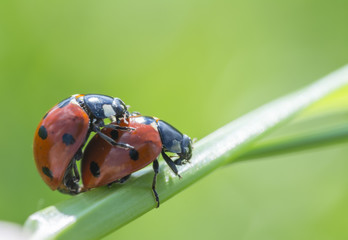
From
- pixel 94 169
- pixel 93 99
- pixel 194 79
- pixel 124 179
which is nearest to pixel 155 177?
pixel 124 179

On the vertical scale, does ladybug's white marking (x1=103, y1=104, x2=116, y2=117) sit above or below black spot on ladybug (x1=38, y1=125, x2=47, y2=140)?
above

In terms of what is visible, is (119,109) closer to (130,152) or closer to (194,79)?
(130,152)

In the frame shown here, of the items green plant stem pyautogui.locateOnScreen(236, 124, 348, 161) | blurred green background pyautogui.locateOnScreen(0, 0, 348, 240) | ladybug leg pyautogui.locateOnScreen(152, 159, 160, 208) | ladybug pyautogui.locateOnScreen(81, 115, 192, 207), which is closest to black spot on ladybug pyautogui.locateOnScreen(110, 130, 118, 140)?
ladybug pyautogui.locateOnScreen(81, 115, 192, 207)

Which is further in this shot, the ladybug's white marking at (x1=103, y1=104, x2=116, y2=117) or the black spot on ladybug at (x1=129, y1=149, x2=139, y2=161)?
the ladybug's white marking at (x1=103, y1=104, x2=116, y2=117)

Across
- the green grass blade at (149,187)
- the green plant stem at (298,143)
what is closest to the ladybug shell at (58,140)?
the green grass blade at (149,187)

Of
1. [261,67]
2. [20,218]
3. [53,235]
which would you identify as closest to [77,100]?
[53,235]

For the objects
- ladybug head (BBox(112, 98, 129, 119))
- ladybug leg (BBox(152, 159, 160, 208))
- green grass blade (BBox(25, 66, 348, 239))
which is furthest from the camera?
ladybug head (BBox(112, 98, 129, 119))

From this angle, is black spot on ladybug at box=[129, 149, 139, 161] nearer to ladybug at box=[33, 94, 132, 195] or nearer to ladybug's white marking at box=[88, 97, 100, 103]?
ladybug at box=[33, 94, 132, 195]
